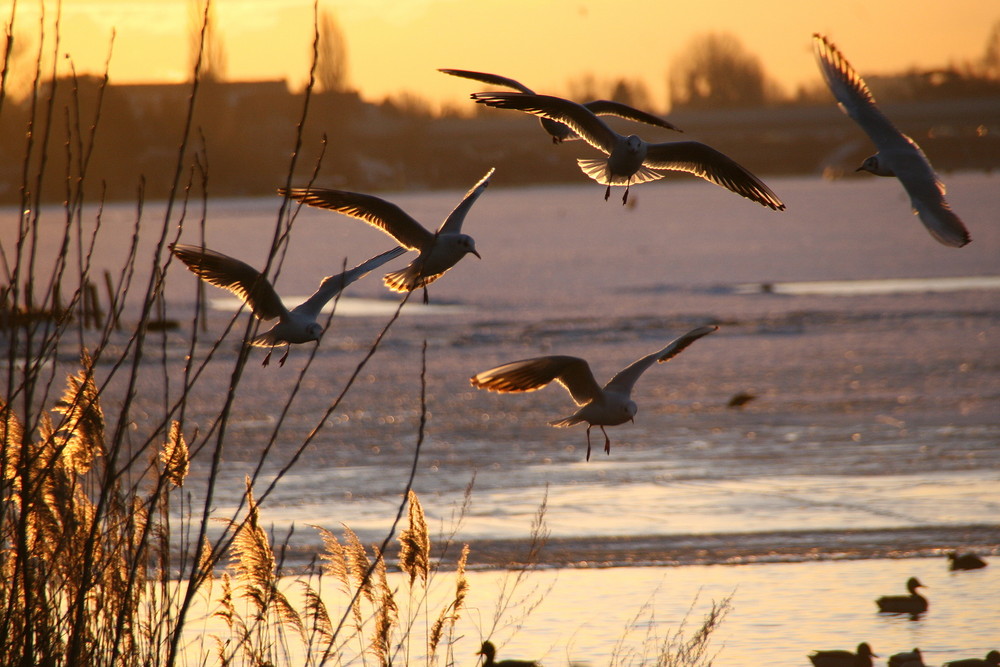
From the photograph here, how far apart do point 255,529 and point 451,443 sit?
9.49m

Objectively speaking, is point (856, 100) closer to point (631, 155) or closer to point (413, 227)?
A: point (631, 155)

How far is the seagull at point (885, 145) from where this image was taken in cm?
460

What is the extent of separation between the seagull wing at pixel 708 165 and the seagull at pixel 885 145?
474mm

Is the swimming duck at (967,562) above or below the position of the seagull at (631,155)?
below

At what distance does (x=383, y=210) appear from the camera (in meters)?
4.28

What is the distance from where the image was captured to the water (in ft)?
26.7

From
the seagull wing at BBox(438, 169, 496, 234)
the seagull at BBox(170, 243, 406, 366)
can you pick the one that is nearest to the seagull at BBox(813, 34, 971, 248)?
the seagull wing at BBox(438, 169, 496, 234)

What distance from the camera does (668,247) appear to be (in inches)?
2400

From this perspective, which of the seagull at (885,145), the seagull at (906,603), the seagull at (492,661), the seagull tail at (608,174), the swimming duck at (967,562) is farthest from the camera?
the swimming duck at (967,562)

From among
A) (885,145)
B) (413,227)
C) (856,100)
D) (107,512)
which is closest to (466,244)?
(413,227)

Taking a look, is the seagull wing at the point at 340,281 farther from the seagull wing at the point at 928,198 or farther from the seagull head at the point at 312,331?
the seagull wing at the point at 928,198

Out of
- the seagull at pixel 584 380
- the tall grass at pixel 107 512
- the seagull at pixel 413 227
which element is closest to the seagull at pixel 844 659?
the tall grass at pixel 107 512

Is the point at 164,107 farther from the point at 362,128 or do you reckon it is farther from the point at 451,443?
the point at 451,443

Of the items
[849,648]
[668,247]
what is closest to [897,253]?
[668,247]
